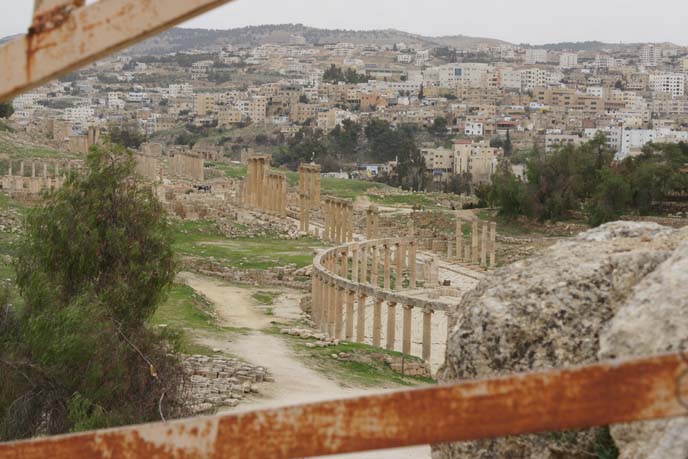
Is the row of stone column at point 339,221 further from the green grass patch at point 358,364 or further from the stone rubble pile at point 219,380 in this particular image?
the stone rubble pile at point 219,380

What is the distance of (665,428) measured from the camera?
15.3ft

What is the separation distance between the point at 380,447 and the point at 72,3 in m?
1.63

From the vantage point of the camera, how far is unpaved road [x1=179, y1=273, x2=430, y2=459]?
1642 centimetres

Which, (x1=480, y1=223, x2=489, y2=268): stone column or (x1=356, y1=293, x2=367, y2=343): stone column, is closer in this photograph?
(x1=356, y1=293, x2=367, y2=343): stone column

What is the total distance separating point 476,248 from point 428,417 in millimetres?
41797

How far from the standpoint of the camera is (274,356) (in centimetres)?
2105

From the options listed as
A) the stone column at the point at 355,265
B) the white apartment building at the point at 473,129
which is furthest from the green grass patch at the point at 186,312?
the white apartment building at the point at 473,129

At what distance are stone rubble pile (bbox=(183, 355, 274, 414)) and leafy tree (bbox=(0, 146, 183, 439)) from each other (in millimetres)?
1151

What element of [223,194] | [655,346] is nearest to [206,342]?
[655,346]

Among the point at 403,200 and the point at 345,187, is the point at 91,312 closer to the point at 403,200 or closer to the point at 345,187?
the point at 403,200

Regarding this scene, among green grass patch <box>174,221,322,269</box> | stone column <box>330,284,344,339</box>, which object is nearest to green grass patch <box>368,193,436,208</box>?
green grass patch <box>174,221,322,269</box>

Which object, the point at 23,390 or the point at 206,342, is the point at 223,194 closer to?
the point at 206,342

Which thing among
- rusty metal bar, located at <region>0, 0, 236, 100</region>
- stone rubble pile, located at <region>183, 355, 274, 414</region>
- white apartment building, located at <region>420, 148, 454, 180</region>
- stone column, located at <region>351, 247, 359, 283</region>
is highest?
rusty metal bar, located at <region>0, 0, 236, 100</region>

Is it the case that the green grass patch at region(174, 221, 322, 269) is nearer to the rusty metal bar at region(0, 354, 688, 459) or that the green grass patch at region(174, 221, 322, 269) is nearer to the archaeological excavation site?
the archaeological excavation site
